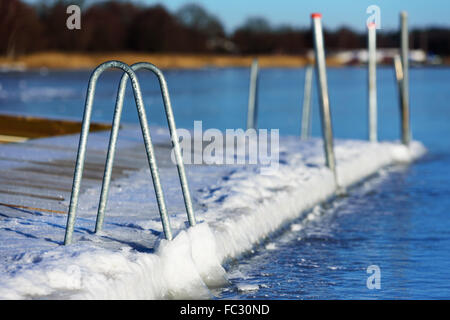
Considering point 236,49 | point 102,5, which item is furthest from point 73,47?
point 236,49

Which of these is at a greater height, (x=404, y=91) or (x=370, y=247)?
(x=404, y=91)

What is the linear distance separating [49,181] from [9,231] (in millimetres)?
1989

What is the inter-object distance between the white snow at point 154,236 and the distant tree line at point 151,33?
1688 inches

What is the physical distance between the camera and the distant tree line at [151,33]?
2418 inches

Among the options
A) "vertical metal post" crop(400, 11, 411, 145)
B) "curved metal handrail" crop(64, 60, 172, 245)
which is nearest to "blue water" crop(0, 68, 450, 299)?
"vertical metal post" crop(400, 11, 411, 145)

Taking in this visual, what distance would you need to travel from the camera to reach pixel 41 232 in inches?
204

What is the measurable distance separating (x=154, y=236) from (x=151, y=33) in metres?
95.2

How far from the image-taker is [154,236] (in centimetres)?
522

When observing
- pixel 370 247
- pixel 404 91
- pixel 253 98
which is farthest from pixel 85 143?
pixel 404 91

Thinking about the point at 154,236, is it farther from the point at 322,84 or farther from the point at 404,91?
the point at 404,91

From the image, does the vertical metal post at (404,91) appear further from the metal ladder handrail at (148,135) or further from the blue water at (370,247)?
the metal ladder handrail at (148,135)

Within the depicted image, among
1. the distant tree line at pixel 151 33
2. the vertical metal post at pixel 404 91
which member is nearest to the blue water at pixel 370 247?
the vertical metal post at pixel 404 91

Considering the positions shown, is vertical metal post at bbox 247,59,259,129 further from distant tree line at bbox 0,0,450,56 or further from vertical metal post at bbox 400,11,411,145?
distant tree line at bbox 0,0,450,56
